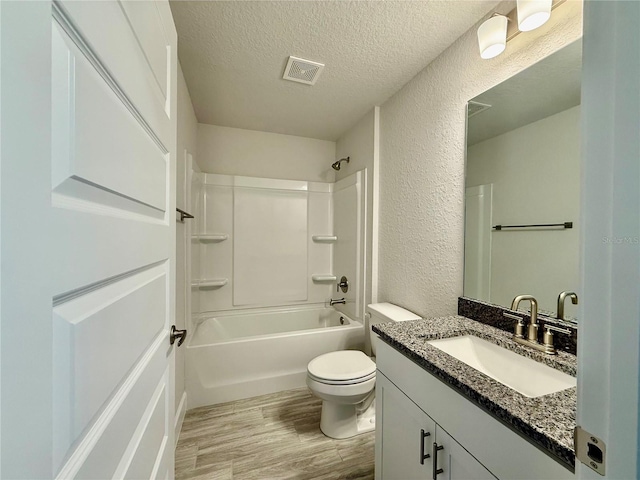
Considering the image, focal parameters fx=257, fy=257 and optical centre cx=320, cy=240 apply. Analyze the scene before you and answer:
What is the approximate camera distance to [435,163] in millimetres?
1651

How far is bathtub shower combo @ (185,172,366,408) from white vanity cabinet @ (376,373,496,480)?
111cm

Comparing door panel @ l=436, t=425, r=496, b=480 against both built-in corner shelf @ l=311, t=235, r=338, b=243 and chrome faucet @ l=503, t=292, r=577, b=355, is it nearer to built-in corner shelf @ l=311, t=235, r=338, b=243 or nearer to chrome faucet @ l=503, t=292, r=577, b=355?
chrome faucet @ l=503, t=292, r=577, b=355

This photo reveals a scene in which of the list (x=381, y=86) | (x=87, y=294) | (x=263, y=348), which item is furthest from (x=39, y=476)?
(x=381, y=86)

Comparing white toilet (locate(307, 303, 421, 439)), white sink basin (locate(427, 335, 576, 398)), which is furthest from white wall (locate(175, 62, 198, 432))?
white sink basin (locate(427, 335, 576, 398))

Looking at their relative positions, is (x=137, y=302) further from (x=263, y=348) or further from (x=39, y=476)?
(x=263, y=348)

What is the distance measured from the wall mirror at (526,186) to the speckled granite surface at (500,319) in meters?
0.04

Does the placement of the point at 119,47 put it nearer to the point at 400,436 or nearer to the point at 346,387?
the point at 400,436

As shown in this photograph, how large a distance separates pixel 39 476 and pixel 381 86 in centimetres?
235

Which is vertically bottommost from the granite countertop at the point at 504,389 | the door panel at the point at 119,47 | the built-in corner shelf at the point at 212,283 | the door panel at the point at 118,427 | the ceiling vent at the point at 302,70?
the built-in corner shelf at the point at 212,283

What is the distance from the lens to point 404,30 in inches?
56.3

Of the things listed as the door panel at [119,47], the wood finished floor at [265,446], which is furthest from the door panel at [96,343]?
the wood finished floor at [265,446]

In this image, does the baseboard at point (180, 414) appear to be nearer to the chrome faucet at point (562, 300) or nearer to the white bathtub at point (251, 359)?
the white bathtub at point (251, 359)

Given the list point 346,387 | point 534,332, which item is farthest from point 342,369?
point 534,332

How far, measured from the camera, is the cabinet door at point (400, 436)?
922 mm
